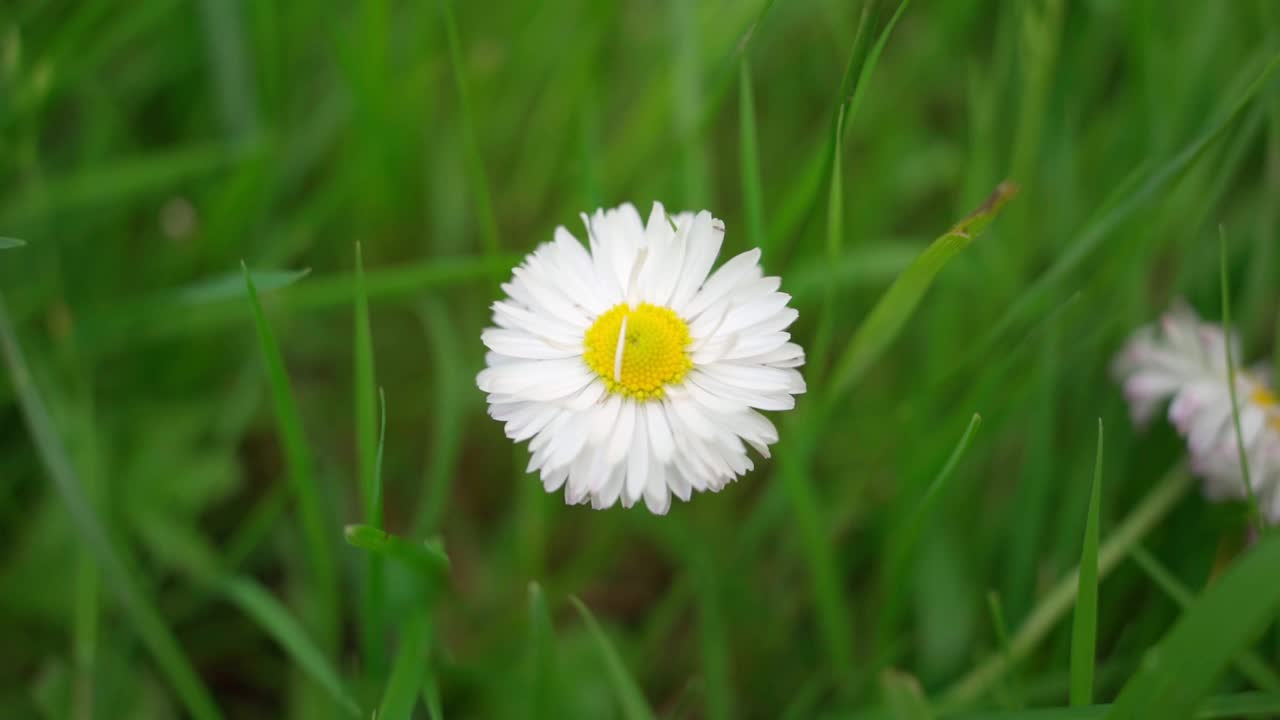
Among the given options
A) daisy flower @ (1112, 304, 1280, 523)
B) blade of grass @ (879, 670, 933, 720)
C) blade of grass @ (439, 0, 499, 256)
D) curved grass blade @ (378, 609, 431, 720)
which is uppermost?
blade of grass @ (439, 0, 499, 256)

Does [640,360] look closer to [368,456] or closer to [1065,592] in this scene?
[368,456]

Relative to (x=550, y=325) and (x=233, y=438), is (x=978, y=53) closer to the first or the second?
(x=550, y=325)

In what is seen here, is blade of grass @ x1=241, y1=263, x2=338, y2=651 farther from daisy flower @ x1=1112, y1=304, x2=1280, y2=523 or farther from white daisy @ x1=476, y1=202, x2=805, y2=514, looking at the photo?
daisy flower @ x1=1112, y1=304, x2=1280, y2=523

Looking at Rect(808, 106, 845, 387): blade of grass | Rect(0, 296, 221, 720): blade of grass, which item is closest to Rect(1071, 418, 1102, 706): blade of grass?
Rect(808, 106, 845, 387): blade of grass

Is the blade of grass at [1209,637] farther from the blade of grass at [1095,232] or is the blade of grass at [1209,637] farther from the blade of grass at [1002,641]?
the blade of grass at [1095,232]

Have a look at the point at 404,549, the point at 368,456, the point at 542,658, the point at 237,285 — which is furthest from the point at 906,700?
the point at 237,285

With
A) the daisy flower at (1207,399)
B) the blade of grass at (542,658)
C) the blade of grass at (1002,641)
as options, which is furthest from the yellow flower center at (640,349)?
the daisy flower at (1207,399)
